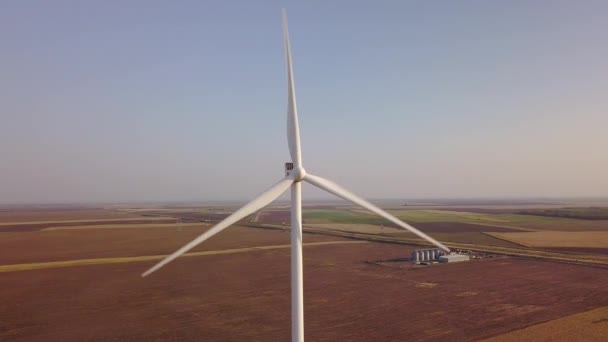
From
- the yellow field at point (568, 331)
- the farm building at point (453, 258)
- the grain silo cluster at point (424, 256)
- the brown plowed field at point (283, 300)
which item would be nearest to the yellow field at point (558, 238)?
the farm building at point (453, 258)

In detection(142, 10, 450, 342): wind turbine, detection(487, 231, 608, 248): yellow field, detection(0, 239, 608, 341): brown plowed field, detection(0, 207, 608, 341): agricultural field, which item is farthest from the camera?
detection(487, 231, 608, 248): yellow field

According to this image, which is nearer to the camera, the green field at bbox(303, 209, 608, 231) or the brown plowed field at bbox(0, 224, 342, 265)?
the brown plowed field at bbox(0, 224, 342, 265)

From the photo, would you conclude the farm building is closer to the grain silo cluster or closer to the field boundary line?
the grain silo cluster

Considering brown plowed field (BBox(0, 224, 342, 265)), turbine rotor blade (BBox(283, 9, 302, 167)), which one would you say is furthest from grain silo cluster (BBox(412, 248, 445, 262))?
turbine rotor blade (BBox(283, 9, 302, 167))

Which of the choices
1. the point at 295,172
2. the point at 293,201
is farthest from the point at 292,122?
the point at 293,201

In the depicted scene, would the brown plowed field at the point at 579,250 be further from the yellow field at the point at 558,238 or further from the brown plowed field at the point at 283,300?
the brown plowed field at the point at 283,300

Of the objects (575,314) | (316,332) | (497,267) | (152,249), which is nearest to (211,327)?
(316,332)

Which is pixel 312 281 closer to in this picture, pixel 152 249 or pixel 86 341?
pixel 86 341
